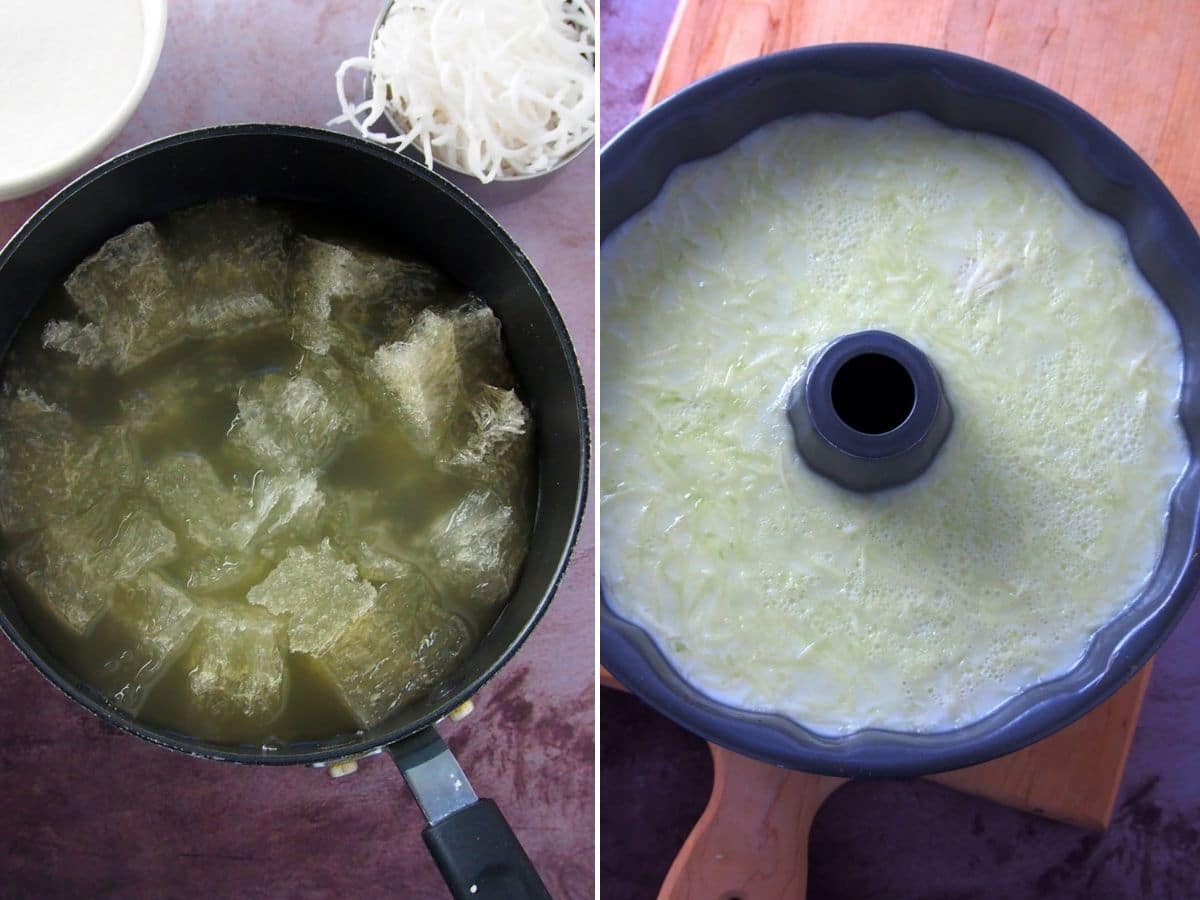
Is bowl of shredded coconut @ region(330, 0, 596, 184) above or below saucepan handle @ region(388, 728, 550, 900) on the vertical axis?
above

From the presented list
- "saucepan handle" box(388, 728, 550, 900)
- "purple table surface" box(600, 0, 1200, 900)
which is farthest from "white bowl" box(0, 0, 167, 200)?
"purple table surface" box(600, 0, 1200, 900)

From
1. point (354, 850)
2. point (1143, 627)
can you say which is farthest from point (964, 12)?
point (354, 850)

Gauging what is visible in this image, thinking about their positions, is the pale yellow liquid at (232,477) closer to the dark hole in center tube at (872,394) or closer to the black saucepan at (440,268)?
the black saucepan at (440,268)

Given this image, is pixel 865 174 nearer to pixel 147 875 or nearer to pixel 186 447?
pixel 186 447

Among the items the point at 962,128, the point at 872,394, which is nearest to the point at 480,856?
the point at 872,394

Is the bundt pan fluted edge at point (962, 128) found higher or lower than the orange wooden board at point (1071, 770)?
higher

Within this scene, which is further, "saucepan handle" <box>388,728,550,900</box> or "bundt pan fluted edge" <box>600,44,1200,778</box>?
"bundt pan fluted edge" <box>600,44,1200,778</box>

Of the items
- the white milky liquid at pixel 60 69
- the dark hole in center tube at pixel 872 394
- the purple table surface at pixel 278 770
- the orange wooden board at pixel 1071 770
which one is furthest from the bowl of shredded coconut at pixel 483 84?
the orange wooden board at pixel 1071 770

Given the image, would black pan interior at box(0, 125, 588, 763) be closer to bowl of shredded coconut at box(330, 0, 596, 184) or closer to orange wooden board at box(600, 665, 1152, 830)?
bowl of shredded coconut at box(330, 0, 596, 184)
